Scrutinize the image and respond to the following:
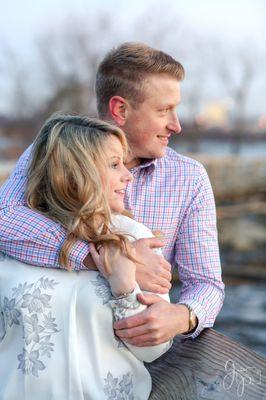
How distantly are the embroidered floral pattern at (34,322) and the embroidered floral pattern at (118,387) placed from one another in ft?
0.49

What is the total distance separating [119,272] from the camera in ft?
5.83

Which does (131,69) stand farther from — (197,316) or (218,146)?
(218,146)

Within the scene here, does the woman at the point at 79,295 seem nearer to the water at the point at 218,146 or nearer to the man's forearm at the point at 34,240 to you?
the man's forearm at the point at 34,240

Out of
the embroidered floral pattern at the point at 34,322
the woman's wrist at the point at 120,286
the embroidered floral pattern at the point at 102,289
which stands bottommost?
A: the embroidered floral pattern at the point at 34,322

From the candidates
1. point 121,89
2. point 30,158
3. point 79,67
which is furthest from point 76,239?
point 79,67

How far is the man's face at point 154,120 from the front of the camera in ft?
7.59

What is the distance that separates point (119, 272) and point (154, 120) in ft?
2.25

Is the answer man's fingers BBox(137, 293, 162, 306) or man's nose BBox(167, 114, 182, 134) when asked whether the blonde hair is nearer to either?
man's fingers BBox(137, 293, 162, 306)

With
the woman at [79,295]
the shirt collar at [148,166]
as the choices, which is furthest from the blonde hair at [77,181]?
the shirt collar at [148,166]

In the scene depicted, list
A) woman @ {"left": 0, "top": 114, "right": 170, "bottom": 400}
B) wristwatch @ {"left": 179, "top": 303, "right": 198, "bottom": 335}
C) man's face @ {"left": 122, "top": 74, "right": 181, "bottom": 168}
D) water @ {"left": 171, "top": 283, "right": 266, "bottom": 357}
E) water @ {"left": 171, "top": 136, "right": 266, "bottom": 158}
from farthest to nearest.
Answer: water @ {"left": 171, "top": 136, "right": 266, "bottom": 158}
water @ {"left": 171, "top": 283, "right": 266, "bottom": 357}
man's face @ {"left": 122, "top": 74, "right": 181, "bottom": 168}
wristwatch @ {"left": 179, "top": 303, "right": 198, "bottom": 335}
woman @ {"left": 0, "top": 114, "right": 170, "bottom": 400}

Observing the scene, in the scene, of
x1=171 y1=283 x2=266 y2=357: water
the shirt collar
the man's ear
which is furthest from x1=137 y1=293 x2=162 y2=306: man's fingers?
x1=171 y1=283 x2=266 y2=357: water

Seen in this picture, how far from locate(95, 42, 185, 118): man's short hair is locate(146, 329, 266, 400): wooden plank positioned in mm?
797

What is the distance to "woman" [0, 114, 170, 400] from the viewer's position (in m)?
1.76

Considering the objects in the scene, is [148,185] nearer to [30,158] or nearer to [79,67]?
[30,158]
